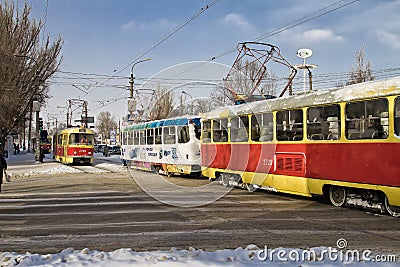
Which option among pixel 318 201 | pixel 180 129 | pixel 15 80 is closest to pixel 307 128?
pixel 318 201

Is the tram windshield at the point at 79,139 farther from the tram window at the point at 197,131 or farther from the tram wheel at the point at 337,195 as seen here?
the tram wheel at the point at 337,195

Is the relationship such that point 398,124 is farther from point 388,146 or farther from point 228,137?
point 228,137

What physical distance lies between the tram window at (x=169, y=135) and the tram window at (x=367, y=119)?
11.2 meters

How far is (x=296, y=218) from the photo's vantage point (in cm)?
985

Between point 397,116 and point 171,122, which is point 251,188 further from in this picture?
point 171,122

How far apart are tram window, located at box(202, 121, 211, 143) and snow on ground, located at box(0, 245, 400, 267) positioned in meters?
11.0

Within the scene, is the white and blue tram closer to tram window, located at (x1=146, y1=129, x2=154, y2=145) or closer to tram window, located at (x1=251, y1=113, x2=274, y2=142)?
tram window, located at (x1=146, y1=129, x2=154, y2=145)

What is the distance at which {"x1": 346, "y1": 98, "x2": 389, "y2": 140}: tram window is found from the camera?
9531mm

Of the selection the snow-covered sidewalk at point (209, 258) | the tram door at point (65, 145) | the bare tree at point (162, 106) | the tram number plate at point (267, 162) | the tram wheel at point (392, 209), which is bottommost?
the snow-covered sidewalk at point (209, 258)

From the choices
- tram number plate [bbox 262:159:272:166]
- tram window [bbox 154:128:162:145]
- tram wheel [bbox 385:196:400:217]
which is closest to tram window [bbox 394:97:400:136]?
tram wheel [bbox 385:196:400:217]

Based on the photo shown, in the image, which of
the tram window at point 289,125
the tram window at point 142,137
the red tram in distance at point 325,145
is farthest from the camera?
the tram window at point 142,137

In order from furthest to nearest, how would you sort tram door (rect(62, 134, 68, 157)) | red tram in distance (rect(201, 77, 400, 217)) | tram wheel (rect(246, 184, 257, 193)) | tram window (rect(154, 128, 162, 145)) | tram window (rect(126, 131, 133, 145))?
tram door (rect(62, 134, 68, 157))
tram window (rect(126, 131, 133, 145))
tram window (rect(154, 128, 162, 145))
tram wheel (rect(246, 184, 257, 193))
red tram in distance (rect(201, 77, 400, 217))

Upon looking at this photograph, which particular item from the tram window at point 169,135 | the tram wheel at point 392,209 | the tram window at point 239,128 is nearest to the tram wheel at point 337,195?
the tram wheel at point 392,209

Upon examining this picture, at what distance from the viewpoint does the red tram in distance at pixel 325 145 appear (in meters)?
9.44
